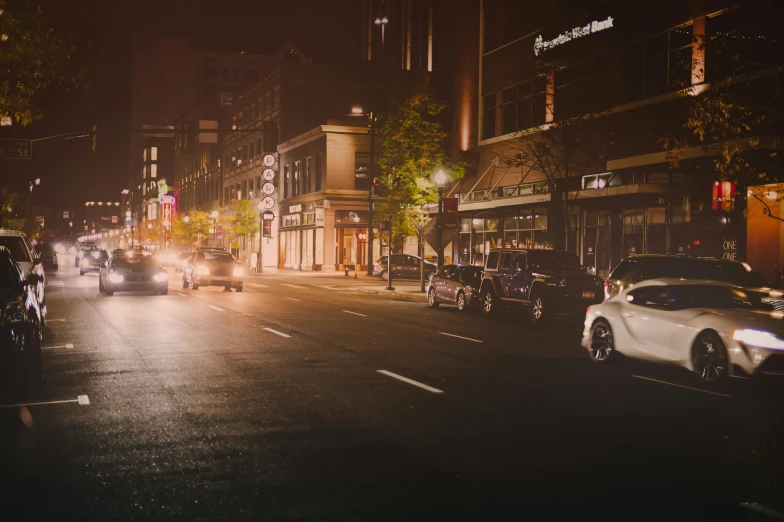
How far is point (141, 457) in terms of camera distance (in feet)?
24.3

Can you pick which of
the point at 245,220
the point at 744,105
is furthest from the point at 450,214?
the point at 245,220

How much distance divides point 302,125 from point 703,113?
6074cm

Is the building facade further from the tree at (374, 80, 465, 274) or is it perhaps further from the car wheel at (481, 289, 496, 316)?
the car wheel at (481, 289, 496, 316)

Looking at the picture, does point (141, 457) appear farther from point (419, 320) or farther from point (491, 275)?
point (491, 275)

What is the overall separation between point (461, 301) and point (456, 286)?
0.62 meters

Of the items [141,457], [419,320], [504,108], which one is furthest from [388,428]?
[504,108]

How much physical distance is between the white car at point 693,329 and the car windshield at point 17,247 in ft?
41.4

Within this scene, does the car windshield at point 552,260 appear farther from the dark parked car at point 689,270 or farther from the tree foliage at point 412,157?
the tree foliage at point 412,157

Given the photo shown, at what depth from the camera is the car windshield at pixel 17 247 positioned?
19.5 metres

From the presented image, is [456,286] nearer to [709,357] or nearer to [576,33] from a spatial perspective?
[576,33]

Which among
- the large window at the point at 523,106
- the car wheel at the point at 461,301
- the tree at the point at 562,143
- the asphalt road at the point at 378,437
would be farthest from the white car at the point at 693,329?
the large window at the point at 523,106

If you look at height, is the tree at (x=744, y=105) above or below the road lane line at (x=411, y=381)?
above

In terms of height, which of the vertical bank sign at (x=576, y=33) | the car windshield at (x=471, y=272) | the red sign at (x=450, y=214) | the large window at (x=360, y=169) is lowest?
the car windshield at (x=471, y=272)

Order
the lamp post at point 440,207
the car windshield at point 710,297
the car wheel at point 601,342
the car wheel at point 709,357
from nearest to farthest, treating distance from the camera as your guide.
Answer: the car wheel at point 709,357
the car windshield at point 710,297
the car wheel at point 601,342
the lamp post at point 440,207
